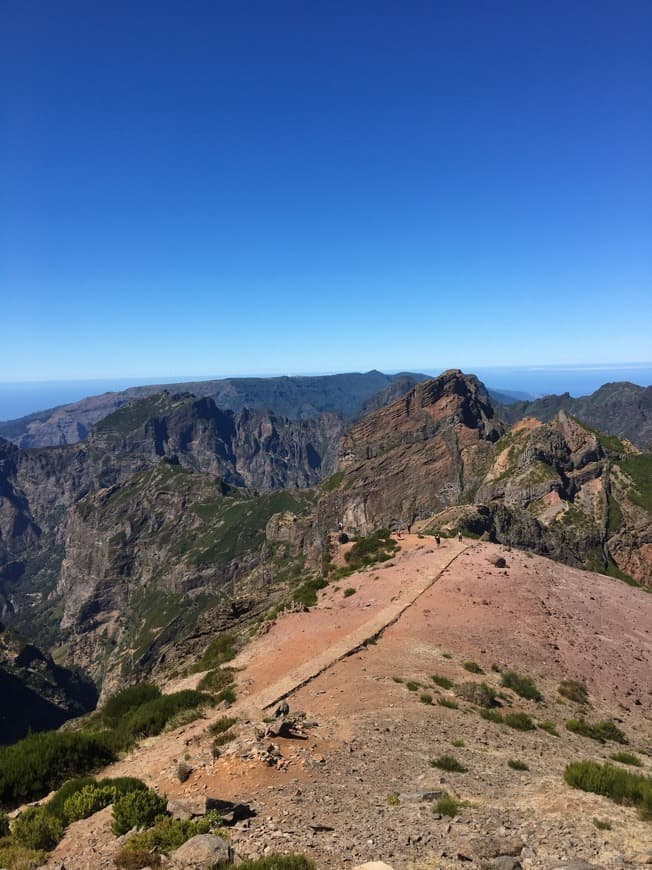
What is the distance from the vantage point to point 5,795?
1773 centimetres

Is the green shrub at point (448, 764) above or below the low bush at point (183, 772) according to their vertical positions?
below

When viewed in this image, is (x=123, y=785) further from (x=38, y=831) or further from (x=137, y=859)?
(x=137, y=859)

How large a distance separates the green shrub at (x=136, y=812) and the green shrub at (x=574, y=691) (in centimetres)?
2346

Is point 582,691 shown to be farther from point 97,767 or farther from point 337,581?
point 97,767

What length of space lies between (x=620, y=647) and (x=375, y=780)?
26824 mm

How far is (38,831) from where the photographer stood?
561 inches

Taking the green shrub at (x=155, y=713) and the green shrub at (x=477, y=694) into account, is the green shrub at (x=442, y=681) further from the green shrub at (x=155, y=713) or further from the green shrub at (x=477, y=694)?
the green shrub at (x=155, y=713)

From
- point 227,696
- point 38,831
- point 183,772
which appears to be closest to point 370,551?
point 227,696

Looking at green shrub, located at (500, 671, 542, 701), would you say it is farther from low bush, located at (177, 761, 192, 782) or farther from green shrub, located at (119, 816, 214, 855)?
green shrub, located at (119, 816, 214, 855)

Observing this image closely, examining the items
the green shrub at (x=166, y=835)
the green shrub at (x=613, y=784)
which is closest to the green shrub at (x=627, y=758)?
the green shrub at (x=613, y=784)

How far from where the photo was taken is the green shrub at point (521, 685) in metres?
27.6

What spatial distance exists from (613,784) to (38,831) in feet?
58.0

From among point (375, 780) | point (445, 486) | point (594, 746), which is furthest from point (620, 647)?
point (445, 486)

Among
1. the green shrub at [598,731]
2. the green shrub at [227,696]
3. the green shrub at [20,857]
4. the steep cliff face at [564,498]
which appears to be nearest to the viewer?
the green shrub at [20,857]
